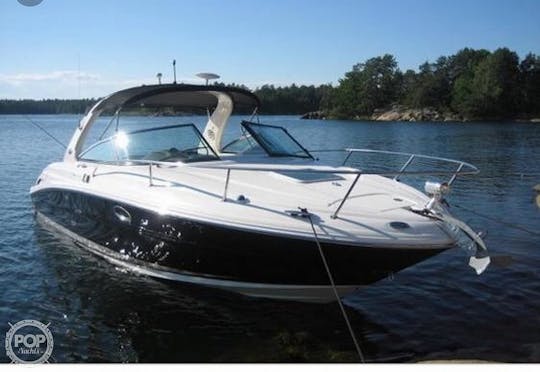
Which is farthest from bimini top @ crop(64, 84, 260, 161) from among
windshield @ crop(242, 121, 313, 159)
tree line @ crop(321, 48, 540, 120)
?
tree line @ crop(321, 48, 540, 120)

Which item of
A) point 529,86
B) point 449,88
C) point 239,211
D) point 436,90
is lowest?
point 239,211

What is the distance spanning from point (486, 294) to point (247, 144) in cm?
308

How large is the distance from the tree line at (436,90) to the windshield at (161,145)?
1284 millimetres

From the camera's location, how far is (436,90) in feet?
74.3

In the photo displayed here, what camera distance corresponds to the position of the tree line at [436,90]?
11677 mm

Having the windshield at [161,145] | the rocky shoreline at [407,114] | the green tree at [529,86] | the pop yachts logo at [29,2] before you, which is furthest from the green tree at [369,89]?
the pop yachts logo at [29,2]

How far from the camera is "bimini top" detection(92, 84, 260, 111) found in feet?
19.6

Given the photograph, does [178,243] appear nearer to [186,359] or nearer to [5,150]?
[186,359]

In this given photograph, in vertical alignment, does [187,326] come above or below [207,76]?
below

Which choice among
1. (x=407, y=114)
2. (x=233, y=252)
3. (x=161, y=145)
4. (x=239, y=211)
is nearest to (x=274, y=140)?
(x=161, y=145)

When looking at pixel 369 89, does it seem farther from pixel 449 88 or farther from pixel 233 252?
pixel 233 252

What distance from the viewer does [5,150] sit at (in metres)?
17.2

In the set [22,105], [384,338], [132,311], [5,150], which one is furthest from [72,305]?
[5,150]

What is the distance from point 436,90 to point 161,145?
1892cm
